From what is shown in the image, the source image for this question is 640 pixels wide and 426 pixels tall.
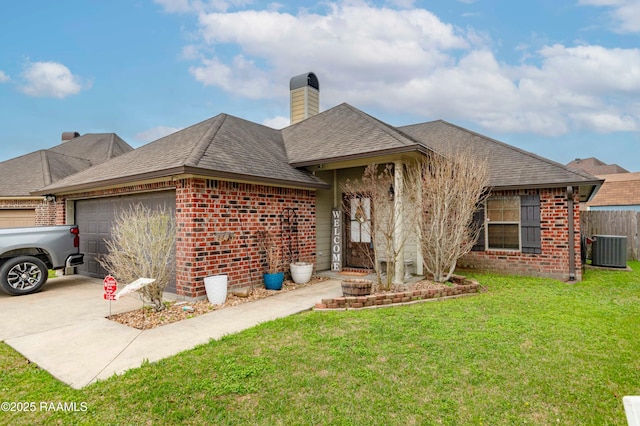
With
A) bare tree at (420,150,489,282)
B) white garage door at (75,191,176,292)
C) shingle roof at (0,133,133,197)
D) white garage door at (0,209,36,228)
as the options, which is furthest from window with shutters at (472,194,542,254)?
white garage door at (0,209,36,228)

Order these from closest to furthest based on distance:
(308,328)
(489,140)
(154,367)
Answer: (154,367) → (308,328) → (489,140)

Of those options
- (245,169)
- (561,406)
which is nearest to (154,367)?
(561,406)

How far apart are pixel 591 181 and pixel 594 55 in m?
7.67

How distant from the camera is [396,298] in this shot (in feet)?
19.4

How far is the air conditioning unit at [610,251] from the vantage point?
9984 millimetres

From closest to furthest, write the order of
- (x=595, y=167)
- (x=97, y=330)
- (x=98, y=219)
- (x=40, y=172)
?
1. (x=97, y=330)
2. (x=98, y=219)
3. (x=40, y=172)
4. (x=595, y=167)

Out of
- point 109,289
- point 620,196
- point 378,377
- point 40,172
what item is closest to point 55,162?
point 40,172

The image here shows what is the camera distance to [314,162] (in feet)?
27.6

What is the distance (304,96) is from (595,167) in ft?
117

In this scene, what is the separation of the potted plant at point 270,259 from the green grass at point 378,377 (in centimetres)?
234

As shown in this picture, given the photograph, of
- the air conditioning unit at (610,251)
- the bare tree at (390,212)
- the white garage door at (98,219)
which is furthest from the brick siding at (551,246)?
the white garage door at (98,219)

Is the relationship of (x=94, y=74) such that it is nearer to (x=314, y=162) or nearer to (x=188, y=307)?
(x=314, y=162)

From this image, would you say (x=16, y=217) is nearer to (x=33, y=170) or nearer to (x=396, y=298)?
(x=33, y=170)

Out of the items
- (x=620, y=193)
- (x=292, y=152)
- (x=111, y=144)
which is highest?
(x=111, y=144)
